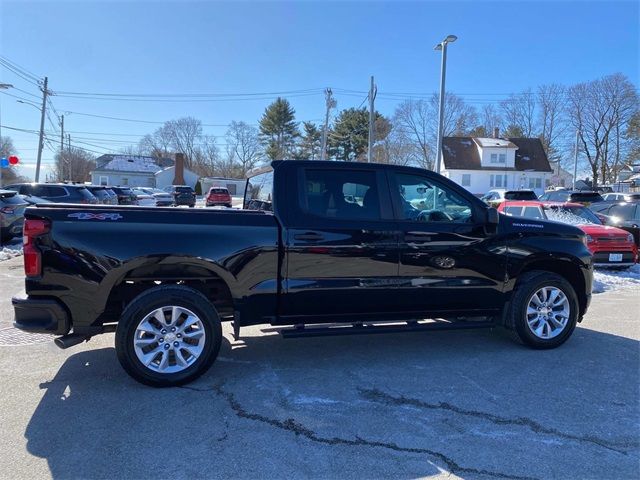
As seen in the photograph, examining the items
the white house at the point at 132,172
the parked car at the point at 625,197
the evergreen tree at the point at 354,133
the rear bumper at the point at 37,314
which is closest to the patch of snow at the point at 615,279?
the parked car at the point at 625,197

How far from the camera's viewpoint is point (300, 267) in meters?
4.30

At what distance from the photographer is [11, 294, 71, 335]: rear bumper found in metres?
3.76

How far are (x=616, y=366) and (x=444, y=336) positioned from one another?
1780mm

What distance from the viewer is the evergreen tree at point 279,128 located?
246 feet

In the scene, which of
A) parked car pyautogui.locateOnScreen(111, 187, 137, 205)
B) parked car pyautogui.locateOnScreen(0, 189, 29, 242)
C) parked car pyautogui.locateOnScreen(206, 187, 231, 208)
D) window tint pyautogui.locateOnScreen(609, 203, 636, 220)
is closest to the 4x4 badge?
parked car pyautogui.locateOnScreen(0, 189, 29, 242)

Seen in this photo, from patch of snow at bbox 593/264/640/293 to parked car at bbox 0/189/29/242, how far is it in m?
14.6

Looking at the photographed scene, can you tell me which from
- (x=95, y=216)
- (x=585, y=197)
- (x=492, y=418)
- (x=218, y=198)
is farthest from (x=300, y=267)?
(x=218, y=198)

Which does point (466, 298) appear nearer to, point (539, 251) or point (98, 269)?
point (539, 251)

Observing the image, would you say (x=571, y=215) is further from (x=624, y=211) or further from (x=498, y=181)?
(x=498, y=181)

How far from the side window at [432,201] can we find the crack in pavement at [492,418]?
1766 millimetres

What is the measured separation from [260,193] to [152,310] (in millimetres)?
1881

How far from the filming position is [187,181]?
233ft

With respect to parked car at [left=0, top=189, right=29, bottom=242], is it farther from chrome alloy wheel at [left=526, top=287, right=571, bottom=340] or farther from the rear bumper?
chrome alloy wheel at [left=526, top=287, right=571, bottom=340]

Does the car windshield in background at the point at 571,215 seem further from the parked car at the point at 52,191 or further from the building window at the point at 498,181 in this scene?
the building window at the point at 498,181
